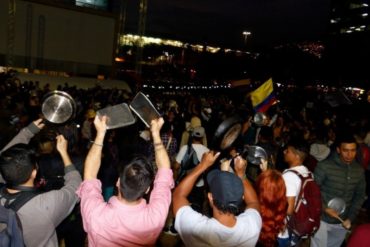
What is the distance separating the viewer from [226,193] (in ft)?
8.61

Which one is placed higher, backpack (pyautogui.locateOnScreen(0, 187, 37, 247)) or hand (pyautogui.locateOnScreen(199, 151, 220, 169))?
hand (pyautogui.locateOnScreen(199, 151, 220, 169))

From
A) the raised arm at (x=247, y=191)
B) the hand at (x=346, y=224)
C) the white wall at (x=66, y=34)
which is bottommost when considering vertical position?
the hand at (x=346, y=224)

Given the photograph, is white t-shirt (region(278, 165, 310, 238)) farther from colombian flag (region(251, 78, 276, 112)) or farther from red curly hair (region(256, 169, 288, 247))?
colombian flag (region(251, 78, 276, 112))

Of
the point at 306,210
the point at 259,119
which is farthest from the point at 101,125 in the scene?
the point at 259,119

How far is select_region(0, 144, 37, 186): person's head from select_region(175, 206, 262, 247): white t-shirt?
3.79ft

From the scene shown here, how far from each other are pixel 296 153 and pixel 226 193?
2.12 m

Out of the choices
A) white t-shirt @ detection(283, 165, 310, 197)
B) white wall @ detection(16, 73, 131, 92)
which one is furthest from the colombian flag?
white wall @ detection(16, 73, 131, 92)

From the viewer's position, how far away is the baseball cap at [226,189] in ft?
8.58

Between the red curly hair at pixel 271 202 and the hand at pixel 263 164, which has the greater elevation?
the hand at pixel 263 164

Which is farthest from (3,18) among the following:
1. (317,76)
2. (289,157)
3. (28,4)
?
(317,76)

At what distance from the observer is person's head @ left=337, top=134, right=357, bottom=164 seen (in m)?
4.63

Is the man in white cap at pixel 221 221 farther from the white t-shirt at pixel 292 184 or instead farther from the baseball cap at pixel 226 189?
the white t-shirt at pixel 292 184

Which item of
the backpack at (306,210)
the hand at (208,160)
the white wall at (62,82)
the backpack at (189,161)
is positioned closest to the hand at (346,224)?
the backpack at (306,210)

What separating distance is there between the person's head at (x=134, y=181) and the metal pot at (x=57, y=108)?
1187 millimetres
